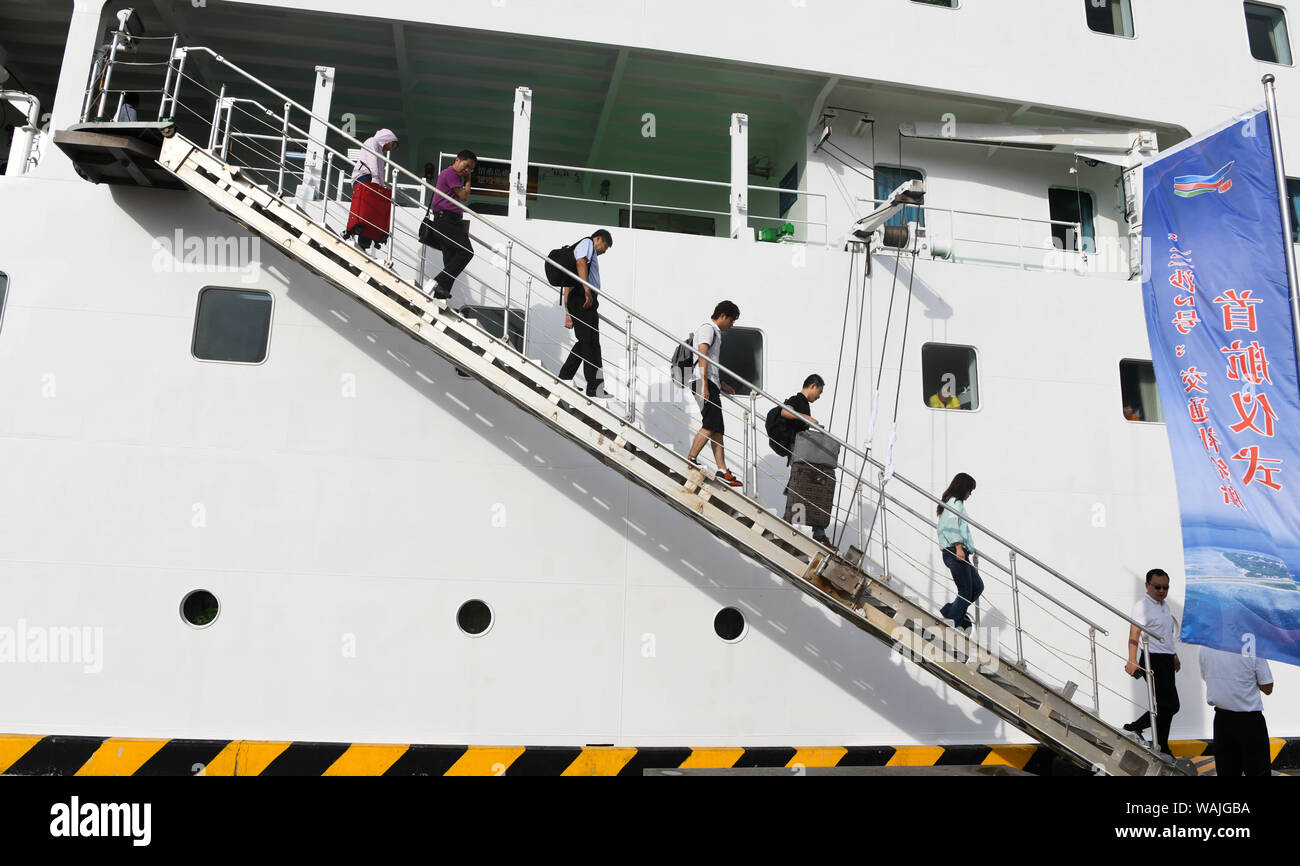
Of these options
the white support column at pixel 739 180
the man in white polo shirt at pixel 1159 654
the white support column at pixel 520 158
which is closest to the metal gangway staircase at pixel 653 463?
the man in white polo shirt at pixel 1159 654

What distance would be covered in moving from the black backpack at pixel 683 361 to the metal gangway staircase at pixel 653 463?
0.52 m

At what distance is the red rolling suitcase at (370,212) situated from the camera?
613 cm

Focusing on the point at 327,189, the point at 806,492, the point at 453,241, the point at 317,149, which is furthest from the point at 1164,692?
the point at 317,149

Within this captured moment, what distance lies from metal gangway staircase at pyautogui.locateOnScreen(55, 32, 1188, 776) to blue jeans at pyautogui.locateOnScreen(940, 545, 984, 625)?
1.36ft

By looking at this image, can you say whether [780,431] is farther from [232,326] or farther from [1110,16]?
[1110,16]

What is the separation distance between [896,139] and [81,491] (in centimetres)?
766

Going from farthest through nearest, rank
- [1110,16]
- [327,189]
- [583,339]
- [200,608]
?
[1110,16], [327,189], [583,339], [200,608]

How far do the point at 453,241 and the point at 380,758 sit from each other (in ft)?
12.0

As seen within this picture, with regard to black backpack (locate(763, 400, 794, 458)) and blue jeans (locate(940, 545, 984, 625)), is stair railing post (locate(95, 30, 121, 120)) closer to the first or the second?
black backpack (locate(763, 400, 794, 458))

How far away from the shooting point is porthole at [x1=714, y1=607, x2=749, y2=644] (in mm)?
6191

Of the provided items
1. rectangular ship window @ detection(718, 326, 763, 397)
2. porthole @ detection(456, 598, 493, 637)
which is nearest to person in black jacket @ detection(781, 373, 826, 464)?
rectangular ship window @ detection(718, 326, 763, 397)

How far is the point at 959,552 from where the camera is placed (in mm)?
5945
